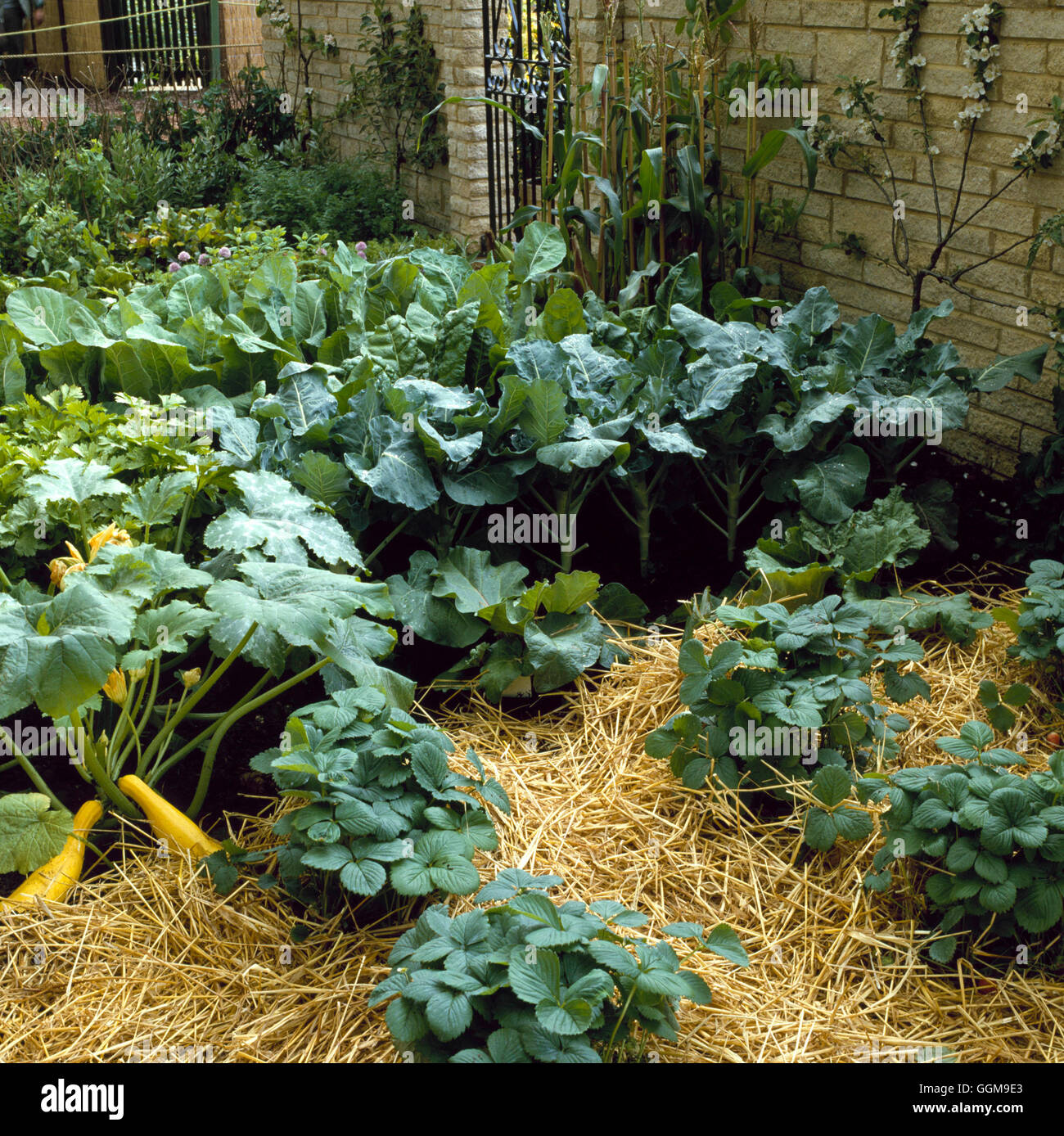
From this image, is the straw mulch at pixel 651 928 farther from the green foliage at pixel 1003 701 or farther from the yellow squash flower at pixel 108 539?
the yellow squash flower at pixel 108 539

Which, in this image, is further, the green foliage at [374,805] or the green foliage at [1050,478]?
the green foliage at [1050,478]

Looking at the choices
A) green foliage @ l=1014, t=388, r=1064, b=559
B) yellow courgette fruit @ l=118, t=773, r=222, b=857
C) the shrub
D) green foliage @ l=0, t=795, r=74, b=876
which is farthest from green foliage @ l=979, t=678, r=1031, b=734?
the shrub

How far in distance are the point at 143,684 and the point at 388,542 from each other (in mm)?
943

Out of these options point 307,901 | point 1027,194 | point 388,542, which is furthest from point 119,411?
point 1027,194

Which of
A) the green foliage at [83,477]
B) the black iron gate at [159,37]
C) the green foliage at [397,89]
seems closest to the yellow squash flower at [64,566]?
the green foliage at [83,477]

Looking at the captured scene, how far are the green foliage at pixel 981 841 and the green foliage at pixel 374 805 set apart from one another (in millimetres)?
742

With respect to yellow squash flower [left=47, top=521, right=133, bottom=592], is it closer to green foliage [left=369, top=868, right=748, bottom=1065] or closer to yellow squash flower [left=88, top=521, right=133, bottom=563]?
yellow squash flower [left=88, top=521, right=133, bottom=563]

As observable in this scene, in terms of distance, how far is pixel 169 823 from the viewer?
2.18 m

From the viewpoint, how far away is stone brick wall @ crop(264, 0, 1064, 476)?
11.0ft

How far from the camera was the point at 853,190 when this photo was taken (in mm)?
4004

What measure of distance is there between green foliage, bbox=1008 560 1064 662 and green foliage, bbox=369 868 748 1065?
3.88 ft

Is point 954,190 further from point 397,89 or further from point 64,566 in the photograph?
point 397,89

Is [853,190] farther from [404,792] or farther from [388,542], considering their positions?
[404,792]

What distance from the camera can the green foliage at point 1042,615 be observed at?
2.40 meters
